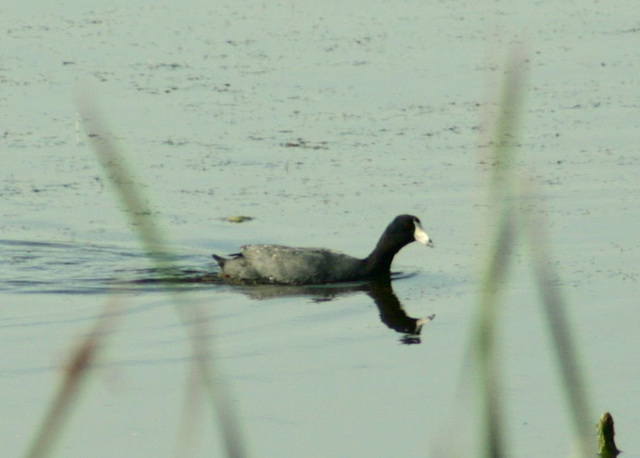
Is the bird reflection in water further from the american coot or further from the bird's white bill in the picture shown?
the bird's white bill

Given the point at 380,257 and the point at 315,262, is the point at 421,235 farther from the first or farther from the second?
the point at 315,262

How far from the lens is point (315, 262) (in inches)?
388

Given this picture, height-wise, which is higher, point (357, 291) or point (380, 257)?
point (380, 257)

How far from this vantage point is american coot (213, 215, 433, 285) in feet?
32.3

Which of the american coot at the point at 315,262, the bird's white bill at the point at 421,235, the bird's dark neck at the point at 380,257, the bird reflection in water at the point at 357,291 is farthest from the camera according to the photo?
the bird's dark neck at the point at 380,257

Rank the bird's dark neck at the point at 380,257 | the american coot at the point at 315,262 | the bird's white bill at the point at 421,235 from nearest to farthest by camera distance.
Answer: the american coot at the point at 315,262
the bird's white bill at the point at 421,235
the bird's dark neck at the point at 380,257

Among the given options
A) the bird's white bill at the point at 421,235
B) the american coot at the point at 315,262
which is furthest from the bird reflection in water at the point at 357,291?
the bird's white bill at the point at 421,235

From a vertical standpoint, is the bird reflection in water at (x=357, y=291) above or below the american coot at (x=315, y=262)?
below

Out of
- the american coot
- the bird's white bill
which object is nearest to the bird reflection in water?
the american coot

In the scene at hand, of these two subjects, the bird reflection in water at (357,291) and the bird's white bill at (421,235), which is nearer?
the bird reflection in water at (357,291)

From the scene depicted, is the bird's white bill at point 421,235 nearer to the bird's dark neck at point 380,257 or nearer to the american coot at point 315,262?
the american coot at point 315,262

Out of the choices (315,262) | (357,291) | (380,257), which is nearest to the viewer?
(315,262)

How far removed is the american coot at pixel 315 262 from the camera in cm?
984

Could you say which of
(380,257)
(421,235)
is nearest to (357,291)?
(380,257)
